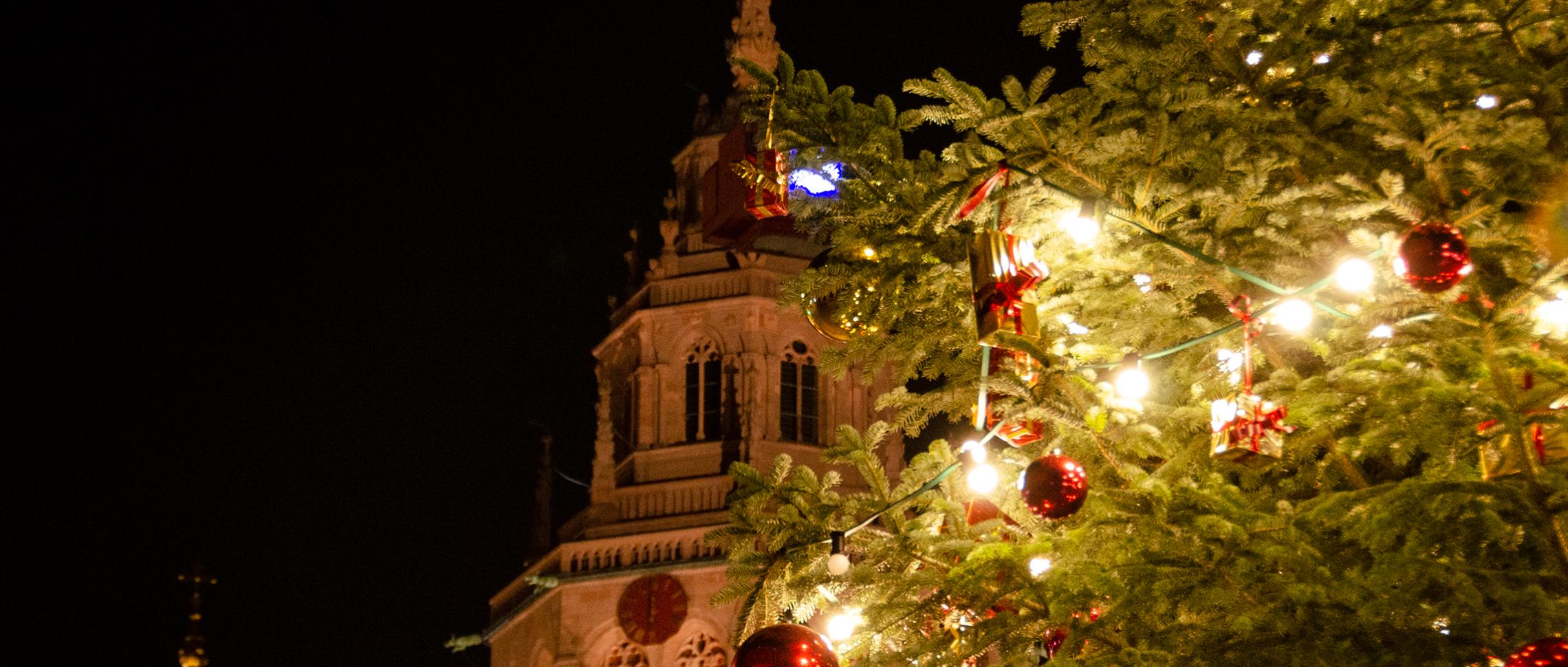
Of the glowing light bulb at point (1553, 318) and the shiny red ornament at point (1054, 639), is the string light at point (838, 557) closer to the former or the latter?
the shiny red ornament at point (1054, 639)

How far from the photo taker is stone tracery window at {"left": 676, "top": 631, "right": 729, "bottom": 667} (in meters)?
23.0

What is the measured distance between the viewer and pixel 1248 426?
538 centimetres

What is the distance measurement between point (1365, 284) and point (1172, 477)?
0.96 meters

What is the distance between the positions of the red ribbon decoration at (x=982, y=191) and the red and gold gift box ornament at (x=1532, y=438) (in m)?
1.87

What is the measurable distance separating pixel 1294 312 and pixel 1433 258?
0.78 meters

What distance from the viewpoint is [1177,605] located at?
4.86m

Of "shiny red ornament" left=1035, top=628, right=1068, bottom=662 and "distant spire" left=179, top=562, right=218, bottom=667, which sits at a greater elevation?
"distant spire" left=179, top=562, right=218, bottom=667

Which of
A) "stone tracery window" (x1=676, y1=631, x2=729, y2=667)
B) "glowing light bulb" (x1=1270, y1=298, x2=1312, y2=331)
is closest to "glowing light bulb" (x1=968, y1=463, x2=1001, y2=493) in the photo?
"glowing light bulb" (x1=1270, y1=298, x2=1312, y2=331)

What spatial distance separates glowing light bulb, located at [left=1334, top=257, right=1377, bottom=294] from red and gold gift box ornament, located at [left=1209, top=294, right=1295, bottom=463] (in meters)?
0.43

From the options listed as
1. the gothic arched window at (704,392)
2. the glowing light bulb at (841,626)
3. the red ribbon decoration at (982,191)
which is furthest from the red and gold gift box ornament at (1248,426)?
the gothic arched window at (704,392)

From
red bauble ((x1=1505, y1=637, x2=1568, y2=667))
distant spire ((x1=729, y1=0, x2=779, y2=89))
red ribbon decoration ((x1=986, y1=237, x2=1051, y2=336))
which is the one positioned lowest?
red bauble ((x1=1505, y1=637, x2=1568, y2=667))

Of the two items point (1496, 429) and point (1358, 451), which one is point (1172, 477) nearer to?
point (1358, 451)

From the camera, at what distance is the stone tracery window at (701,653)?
2303cm

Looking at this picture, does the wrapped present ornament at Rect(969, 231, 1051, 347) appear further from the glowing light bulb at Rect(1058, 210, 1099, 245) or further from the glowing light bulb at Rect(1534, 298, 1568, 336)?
the glowing light bulb at Rect(1534, 298, 1568, 336)
